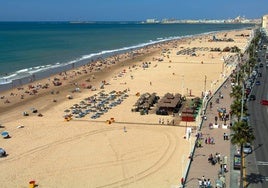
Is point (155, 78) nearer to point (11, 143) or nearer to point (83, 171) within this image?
point (11, 143)

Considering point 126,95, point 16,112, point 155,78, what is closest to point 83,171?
point 16,112

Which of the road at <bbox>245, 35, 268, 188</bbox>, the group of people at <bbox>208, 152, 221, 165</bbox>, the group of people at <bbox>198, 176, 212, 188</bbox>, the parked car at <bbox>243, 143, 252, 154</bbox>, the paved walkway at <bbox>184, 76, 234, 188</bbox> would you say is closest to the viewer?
the group of people at <bbox>198, 176, 212, 188</bbox>

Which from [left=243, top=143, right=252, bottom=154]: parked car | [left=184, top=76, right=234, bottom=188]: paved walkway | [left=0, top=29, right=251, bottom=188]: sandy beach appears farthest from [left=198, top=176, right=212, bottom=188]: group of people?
[left=243, top=143, right=252, bottom=154]: parked car

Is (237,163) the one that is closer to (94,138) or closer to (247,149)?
A: (247,149)

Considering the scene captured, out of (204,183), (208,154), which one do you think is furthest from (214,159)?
(204,183)

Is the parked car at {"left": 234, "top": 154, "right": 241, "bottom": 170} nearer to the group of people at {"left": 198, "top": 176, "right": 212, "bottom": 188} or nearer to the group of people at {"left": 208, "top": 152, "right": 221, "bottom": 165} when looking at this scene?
the group of people at {"left": 208, "top": 152, "right": 221, "bottom": 165}

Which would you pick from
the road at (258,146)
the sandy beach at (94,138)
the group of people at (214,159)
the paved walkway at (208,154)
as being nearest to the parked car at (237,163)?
the paved walkway at (208,154)
